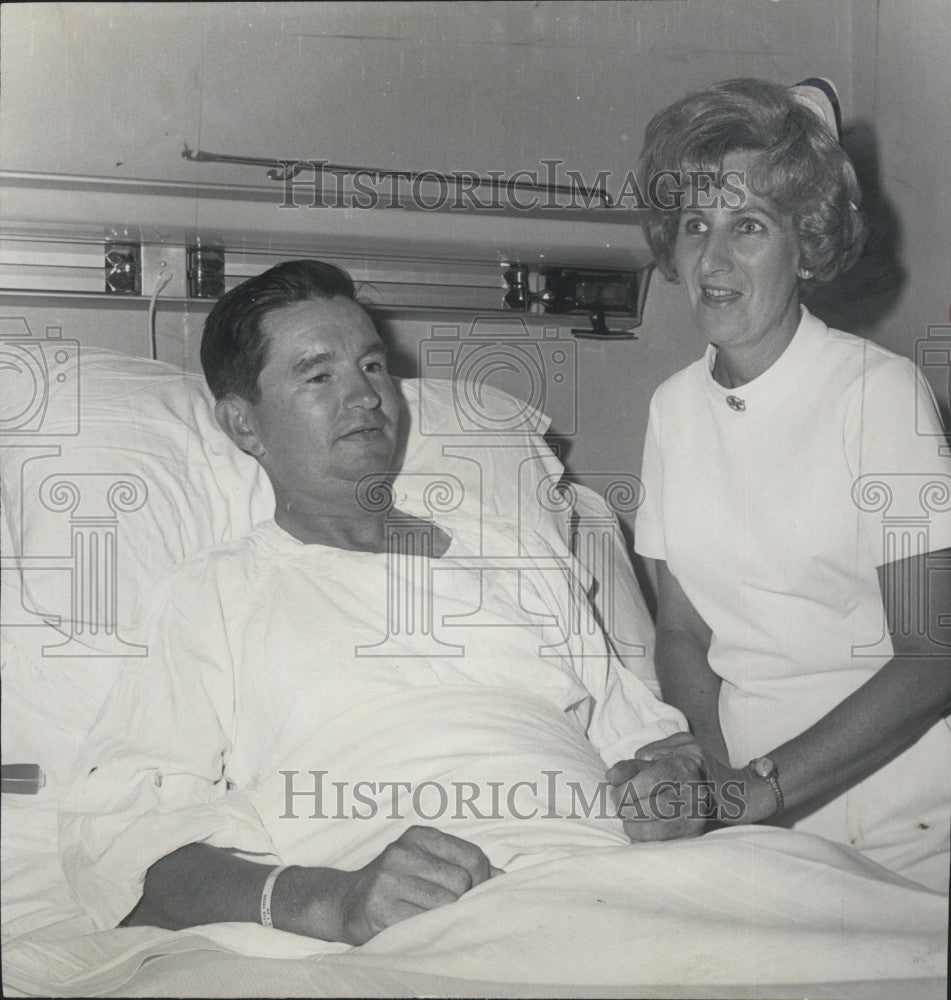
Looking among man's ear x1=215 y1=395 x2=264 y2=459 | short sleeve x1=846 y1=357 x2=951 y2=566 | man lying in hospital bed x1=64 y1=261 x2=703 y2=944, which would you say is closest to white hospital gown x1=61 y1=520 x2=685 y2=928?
man lying in hospital bed x1=64 y1=261 x2=703 y2=944

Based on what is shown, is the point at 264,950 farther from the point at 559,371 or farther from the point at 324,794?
the point at 559,371

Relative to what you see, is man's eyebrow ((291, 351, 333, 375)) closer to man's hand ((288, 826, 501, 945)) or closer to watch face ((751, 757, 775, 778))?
man's hand ((288, 826, 501, 945))

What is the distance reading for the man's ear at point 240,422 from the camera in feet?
3.75

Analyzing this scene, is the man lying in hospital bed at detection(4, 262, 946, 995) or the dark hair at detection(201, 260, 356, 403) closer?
the man lying in hospital bed at detection(4, 262, 946, 995)

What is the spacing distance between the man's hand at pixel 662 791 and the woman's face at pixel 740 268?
1.55ft

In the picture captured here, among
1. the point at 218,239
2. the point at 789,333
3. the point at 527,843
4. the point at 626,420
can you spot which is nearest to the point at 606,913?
the point at 527,843

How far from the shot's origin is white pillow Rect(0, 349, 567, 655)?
1109 millimetres

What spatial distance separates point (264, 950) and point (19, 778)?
1.08ft

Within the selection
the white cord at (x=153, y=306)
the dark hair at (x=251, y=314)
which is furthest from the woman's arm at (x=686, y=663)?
the white cord at (x=153, y=306)

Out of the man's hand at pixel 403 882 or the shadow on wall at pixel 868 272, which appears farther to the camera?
the shadow on wall at pixel 868 272

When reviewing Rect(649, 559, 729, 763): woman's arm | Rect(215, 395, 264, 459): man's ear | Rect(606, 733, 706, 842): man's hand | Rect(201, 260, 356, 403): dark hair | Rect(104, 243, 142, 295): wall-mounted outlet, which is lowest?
Rect(606, 733, 706, 842): man's hand

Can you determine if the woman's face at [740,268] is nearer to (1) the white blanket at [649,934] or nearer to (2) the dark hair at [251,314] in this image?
(2) the dark hair at [251,314]

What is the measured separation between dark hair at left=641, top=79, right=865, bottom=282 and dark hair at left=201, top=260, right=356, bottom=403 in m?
0.39

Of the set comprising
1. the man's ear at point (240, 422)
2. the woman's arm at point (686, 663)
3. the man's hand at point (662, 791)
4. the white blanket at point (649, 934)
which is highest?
the man's ear at point (240, 422)
